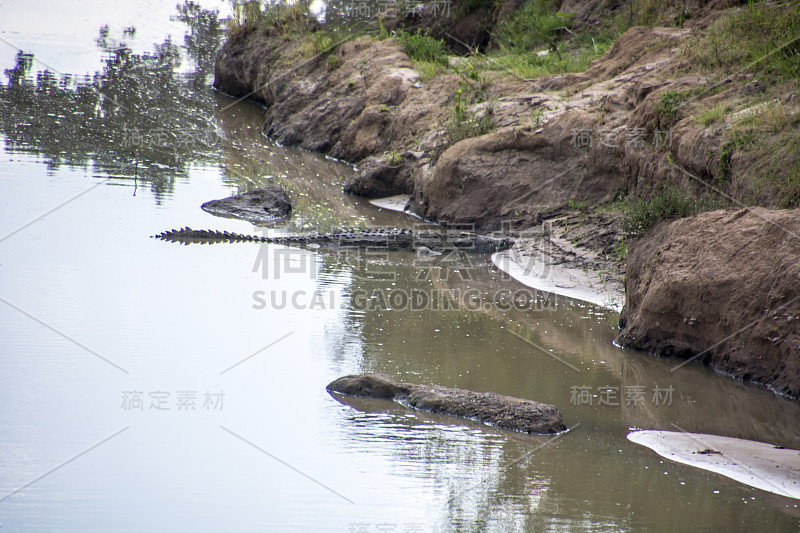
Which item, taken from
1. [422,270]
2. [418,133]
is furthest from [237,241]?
[418,133]

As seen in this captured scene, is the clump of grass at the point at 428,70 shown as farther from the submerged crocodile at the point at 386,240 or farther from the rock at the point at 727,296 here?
the rock at the point at 727,296

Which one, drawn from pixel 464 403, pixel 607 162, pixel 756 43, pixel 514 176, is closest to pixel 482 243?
pixel 514 176

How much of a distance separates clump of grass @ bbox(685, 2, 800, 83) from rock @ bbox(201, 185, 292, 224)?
18.6 ft

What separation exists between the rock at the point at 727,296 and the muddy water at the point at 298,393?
21cm

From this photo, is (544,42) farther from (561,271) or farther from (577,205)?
(561,271)

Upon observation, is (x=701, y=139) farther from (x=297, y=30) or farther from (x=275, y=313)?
(x=297, y=30)

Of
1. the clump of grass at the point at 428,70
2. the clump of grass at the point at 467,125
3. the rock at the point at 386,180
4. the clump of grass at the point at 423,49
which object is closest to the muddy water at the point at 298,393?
the rock at the point at 386,180

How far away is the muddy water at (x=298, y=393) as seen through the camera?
12.6 ft

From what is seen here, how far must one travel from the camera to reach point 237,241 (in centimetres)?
930

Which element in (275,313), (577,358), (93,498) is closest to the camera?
(93,498)

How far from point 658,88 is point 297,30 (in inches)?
457

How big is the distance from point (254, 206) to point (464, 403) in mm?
6527

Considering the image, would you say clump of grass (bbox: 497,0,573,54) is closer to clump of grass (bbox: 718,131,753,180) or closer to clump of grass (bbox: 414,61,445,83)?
clump of grass (bbox: 414,61,445,83)

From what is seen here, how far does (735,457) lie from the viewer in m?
4.49
